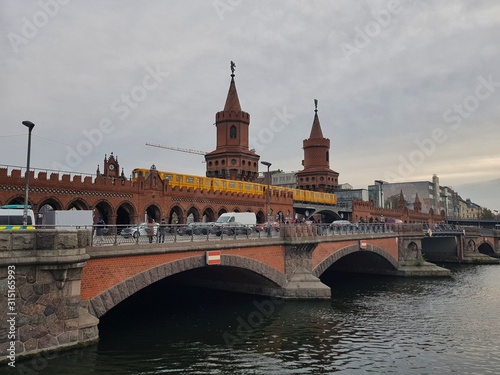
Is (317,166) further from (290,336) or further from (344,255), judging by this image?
(290,336)

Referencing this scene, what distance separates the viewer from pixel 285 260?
100 ft

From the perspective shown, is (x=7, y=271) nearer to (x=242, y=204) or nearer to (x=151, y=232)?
(x=151, y=232)

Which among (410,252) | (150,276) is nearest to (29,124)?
(150,276)

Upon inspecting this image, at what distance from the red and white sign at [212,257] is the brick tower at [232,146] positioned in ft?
152

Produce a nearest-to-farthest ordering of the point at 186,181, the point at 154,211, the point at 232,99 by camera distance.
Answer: the point at 154,211
the point at 186,181
the point at 232,99

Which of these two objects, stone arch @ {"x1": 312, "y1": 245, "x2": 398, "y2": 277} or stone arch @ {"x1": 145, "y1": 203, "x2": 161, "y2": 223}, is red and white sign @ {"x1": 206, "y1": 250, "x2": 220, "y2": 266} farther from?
stone arch @ {"x1": 145, "y1": 203, "x2": 161, "y2": 223}

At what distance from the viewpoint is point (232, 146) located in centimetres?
7119

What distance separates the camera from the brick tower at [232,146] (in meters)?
70.5

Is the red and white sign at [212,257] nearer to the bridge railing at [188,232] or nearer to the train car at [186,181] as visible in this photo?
the bridge railing at [188,232]

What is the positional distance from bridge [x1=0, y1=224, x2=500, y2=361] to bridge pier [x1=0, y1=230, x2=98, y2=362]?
0.03 m

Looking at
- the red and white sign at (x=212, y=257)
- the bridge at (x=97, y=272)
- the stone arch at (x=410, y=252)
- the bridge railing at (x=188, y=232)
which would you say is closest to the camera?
the bridge at (x=97, y=272)

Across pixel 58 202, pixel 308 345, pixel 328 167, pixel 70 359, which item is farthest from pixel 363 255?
pixel 328 167

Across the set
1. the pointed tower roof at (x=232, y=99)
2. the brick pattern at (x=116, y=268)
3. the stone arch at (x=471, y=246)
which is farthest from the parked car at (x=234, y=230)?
the stone arch at (x=471, y=246)

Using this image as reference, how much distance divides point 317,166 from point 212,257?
69509 mm
